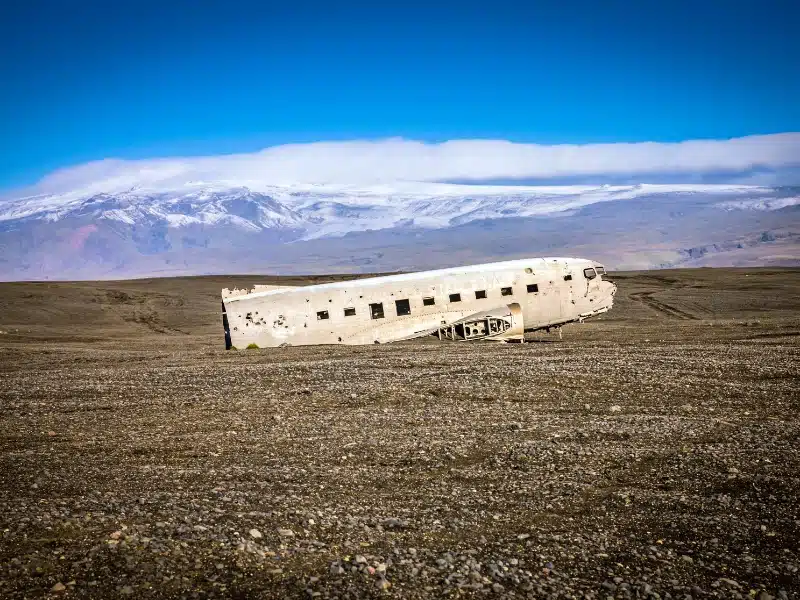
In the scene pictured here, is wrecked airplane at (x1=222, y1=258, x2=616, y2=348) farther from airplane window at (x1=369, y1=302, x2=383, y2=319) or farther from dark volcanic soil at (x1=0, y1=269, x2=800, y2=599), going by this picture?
dark volcanic soil at (x1=0, y1=269, x2=800, y2=599)

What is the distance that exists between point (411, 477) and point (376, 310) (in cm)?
1575

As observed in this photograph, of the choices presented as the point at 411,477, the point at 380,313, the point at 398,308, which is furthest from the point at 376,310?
the point at 411,477

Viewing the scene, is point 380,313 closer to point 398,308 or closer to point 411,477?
point 398,308

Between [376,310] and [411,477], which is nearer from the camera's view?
[411,477]

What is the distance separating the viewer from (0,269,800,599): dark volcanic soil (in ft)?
22.6

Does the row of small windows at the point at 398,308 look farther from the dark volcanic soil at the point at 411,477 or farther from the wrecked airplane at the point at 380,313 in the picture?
the dark volcanic soil at the point at 411,477

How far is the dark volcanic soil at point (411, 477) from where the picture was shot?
689 cm

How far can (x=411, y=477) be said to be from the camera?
9883 millimetres

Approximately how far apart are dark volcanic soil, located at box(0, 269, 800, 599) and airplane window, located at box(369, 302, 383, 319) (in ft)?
17.5

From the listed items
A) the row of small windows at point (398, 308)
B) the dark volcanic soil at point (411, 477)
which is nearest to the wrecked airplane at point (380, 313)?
the row of small windows at point (398, 308)

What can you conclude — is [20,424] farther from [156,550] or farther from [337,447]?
[156,550]

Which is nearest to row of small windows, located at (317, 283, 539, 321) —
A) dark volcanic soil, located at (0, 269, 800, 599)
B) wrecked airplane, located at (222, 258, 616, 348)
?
wrecked airplane, located at (222, 258, 616, 348)

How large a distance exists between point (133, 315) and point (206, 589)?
164 ft

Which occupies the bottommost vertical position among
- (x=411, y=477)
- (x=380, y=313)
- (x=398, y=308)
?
(x=411, y=477)
